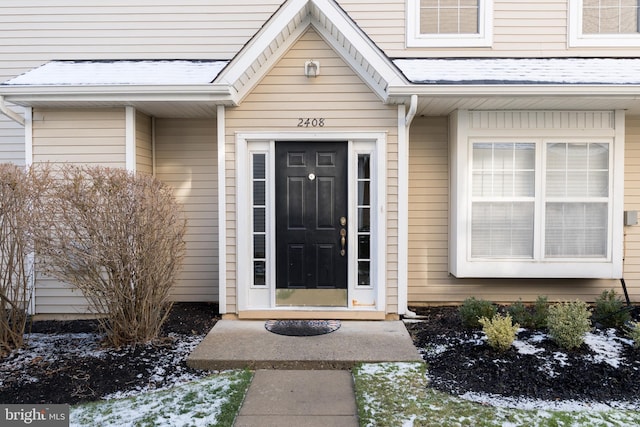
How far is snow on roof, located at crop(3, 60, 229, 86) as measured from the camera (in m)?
5.54

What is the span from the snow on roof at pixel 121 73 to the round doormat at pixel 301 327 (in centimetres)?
304

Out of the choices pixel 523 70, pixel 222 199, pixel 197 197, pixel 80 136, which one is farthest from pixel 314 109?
pixel 80 136

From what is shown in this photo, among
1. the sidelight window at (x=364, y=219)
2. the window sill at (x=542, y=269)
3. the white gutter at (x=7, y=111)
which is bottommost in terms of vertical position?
the window sill at (x=542, y=269)

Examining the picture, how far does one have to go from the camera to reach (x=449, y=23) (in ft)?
22.3

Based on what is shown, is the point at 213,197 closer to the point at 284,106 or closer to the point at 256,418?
the point at 284,106

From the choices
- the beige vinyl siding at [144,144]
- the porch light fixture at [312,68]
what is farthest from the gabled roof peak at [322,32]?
the beige vinyl siding at [144,144]

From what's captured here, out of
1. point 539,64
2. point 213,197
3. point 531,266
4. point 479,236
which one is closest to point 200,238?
point 213,197

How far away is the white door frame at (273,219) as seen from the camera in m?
5.63

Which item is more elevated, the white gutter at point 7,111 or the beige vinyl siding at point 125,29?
the beige vinyl siding at point 125,29

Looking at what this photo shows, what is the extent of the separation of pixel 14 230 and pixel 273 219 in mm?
2768

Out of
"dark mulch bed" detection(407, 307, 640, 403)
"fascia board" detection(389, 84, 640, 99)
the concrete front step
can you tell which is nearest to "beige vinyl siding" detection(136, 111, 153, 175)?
the concrete front step

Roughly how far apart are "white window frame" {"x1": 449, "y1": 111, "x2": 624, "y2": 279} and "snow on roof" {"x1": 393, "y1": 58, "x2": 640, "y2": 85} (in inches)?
22.8

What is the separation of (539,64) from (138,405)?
621 centimetres

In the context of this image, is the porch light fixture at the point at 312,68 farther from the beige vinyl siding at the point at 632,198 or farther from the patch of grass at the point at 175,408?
the beige vinyl siding at the point at 632,198
